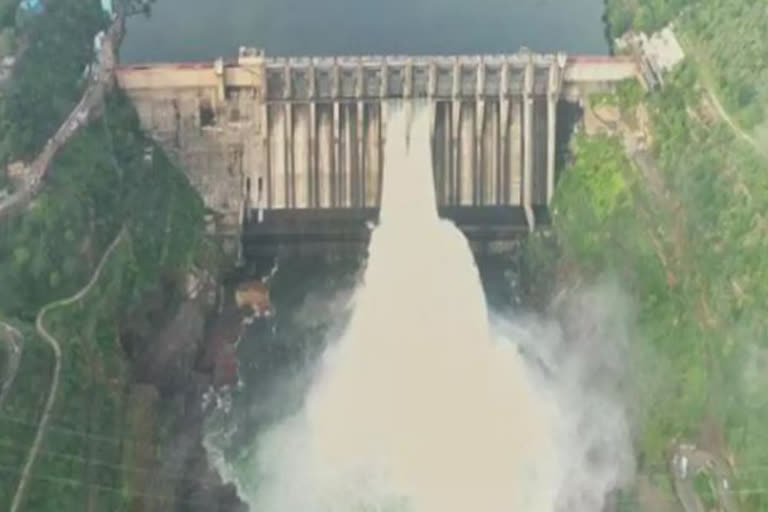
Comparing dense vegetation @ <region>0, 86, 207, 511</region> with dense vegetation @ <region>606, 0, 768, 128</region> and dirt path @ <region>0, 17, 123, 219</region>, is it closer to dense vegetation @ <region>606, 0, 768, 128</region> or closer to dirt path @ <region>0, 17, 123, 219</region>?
dirt path @ <region>0, 17, 123, 219</region>

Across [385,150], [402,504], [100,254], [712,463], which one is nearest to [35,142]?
[100,254]

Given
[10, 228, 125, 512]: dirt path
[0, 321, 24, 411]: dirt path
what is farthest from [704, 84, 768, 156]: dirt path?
[0, 321, 24, 411]: dirt path

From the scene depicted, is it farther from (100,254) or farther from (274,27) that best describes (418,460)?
(274,27)

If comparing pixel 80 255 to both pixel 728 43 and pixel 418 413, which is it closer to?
pixel 418 413

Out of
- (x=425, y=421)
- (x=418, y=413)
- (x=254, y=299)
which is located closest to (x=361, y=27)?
(x=254, y=299)

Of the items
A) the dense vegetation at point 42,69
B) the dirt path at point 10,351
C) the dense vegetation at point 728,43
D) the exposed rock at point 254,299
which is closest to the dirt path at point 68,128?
the dense vegetation at point 42,69

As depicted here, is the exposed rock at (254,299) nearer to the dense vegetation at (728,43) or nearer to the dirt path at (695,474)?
the dirt path at (695,474)
